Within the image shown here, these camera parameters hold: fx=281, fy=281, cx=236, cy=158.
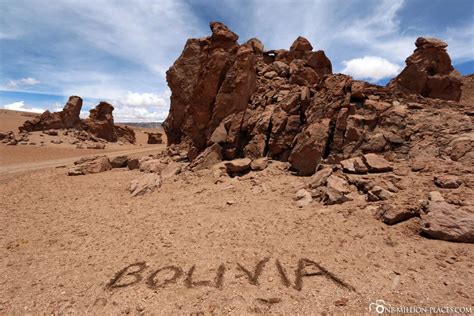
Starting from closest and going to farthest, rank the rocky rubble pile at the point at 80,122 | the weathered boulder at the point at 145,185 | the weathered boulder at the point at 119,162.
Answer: the weathered boulder at the point at 145,185 → the weathered boulder at the point at 119,162 → the rocky rubble pile at the point at 80,122

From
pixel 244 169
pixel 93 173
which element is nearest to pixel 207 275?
pixel 244 169

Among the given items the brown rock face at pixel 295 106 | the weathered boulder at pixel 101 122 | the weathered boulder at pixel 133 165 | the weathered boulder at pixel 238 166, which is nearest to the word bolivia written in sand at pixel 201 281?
the brown rock face at pixel 295 106

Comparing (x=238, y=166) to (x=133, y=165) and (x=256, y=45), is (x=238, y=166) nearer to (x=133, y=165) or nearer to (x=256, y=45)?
(x=133, y=165)

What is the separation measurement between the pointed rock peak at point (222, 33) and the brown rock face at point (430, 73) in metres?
8.54

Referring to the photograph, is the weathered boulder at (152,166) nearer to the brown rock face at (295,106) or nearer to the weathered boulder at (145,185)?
the brown rock face at (295,106)

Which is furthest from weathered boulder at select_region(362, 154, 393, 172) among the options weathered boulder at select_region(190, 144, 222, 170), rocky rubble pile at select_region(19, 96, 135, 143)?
rocky rubble pile at select_region(19, 96, 135, 143)

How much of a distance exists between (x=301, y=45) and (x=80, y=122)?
32575 mm

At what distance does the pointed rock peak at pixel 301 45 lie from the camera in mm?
16750

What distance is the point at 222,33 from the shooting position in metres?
12.5

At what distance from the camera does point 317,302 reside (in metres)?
3.96

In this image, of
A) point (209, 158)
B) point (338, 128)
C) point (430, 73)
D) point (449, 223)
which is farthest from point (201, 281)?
point (430, 73)

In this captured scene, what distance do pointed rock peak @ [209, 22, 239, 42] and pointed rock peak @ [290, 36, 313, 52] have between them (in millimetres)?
5444

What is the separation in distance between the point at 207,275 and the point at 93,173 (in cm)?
1155

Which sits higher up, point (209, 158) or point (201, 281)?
point (209, 158)
